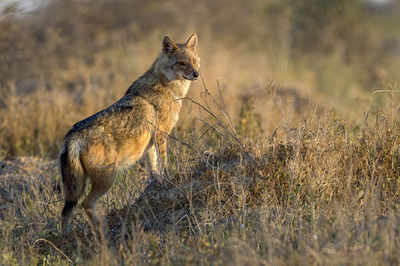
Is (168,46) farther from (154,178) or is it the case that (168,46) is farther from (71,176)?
(71,176)

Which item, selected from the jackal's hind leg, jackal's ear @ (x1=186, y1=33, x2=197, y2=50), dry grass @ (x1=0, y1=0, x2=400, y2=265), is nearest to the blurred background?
dry grass @ (x1=0, y1=0, x2=400, y2=265)

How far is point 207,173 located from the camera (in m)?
5.49

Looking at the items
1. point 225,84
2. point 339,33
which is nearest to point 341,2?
point 339,33

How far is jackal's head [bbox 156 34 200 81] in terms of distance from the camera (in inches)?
269

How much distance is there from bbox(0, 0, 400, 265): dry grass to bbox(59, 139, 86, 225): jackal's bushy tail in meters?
0.34

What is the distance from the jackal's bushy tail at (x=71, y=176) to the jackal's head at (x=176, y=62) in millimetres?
2065

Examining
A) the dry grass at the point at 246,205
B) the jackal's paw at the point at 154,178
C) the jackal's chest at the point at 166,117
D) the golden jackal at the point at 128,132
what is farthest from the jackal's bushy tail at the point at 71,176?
the jackal's chest at the point at 166,117

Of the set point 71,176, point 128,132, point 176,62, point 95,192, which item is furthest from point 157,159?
point 176,62

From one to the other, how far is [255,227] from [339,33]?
1713 cm

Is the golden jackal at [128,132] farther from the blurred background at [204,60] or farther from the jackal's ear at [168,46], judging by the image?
the blurred background at [204,60]

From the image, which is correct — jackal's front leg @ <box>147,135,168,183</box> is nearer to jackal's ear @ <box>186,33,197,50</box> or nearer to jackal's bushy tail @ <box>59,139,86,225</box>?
jackal's bushy tail @ <box>59,139,86,225</box>

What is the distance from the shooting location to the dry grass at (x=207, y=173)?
4.24 metres

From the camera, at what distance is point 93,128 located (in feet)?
18.8

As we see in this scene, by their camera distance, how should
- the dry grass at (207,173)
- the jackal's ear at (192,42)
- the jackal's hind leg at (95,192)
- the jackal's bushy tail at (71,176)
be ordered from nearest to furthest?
1. the dry grass at (207,173)
2. the jackal's bushy tail at (71,176)
3. the jackal's hind leg at (95,192)
4. the jackal's ear at (192,42)
